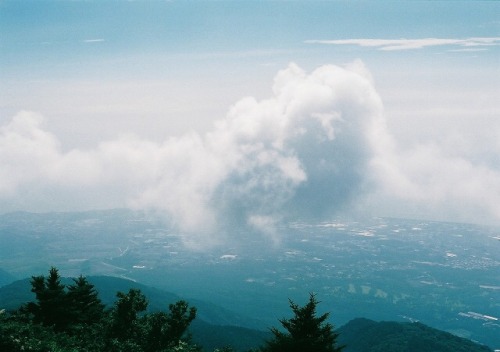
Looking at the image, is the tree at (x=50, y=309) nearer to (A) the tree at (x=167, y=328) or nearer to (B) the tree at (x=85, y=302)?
(B) the tree at (x=85, y=302)

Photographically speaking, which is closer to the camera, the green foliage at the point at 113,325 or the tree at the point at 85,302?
the green foliage at the point at 113,325

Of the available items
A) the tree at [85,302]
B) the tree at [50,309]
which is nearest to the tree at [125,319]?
the tree at [50,309]

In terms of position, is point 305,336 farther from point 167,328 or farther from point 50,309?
point 50,309

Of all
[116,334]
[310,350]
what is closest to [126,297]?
[116,334]

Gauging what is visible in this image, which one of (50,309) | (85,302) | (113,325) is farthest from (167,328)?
(85,302)

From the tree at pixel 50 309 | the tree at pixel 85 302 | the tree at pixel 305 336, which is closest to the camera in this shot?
the tree at pixel 305 336

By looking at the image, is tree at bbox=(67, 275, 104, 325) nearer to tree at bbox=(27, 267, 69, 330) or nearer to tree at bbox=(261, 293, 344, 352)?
tree at bbox=(27, 267, 69, 330)

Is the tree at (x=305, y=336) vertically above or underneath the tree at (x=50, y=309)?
above

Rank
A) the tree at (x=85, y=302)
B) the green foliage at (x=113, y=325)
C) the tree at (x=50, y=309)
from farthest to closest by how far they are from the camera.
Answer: the tree at (x=85, y=302)
the tree at (x=50, y=309)
the green foliage at (x=113, y=325)

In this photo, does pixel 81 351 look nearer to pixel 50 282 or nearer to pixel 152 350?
pixel 152 350
